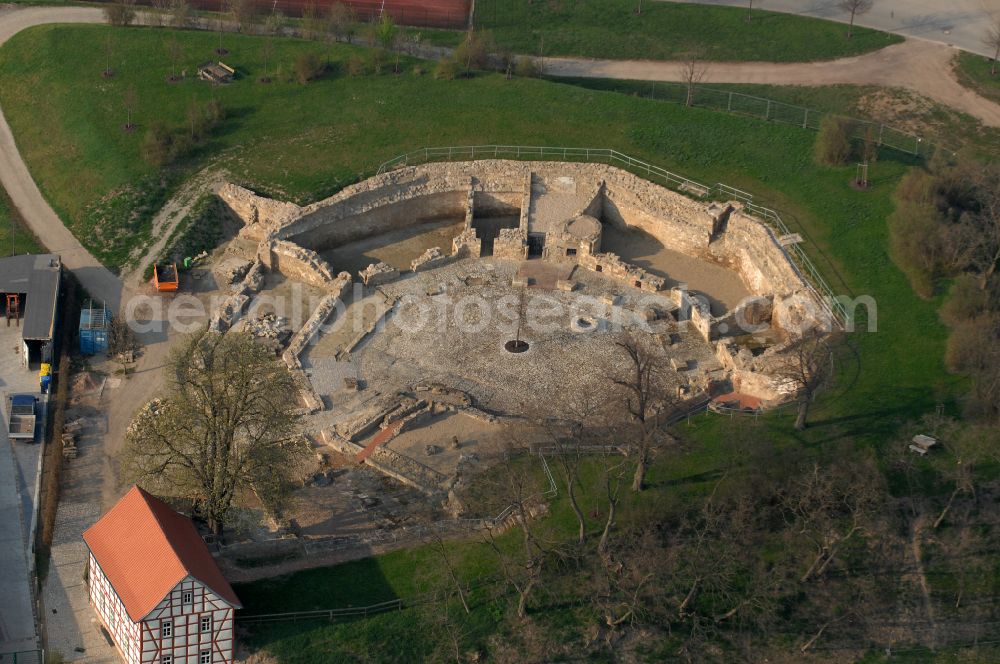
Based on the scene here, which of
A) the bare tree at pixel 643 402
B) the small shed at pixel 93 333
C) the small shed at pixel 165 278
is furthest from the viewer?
the small shed at pixel 165 278

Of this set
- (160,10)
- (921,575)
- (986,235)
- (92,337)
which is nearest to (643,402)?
(921,575)

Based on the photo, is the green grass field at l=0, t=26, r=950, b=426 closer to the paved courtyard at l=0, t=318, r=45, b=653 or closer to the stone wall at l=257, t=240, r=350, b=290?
the stone wall at l=257, t=240, r=350, b=290

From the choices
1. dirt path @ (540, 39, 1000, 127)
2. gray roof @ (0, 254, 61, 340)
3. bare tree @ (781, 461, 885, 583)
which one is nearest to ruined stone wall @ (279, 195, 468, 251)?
gray roof @ (0, 254, 61, 340)

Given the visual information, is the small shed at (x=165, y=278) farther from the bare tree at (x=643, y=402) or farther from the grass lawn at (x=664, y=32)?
the grass lawn at (x=664, y=32)

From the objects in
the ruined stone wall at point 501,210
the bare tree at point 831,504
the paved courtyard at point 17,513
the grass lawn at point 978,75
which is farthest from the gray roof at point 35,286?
the grass lawn at point 978,75

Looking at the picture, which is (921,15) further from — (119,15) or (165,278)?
(165,278)

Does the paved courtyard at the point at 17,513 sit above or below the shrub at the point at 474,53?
below

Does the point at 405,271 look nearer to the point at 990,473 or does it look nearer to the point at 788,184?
the point at 788,184

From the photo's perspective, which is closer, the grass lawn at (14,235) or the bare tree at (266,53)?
the grass lawn at (14,235)
